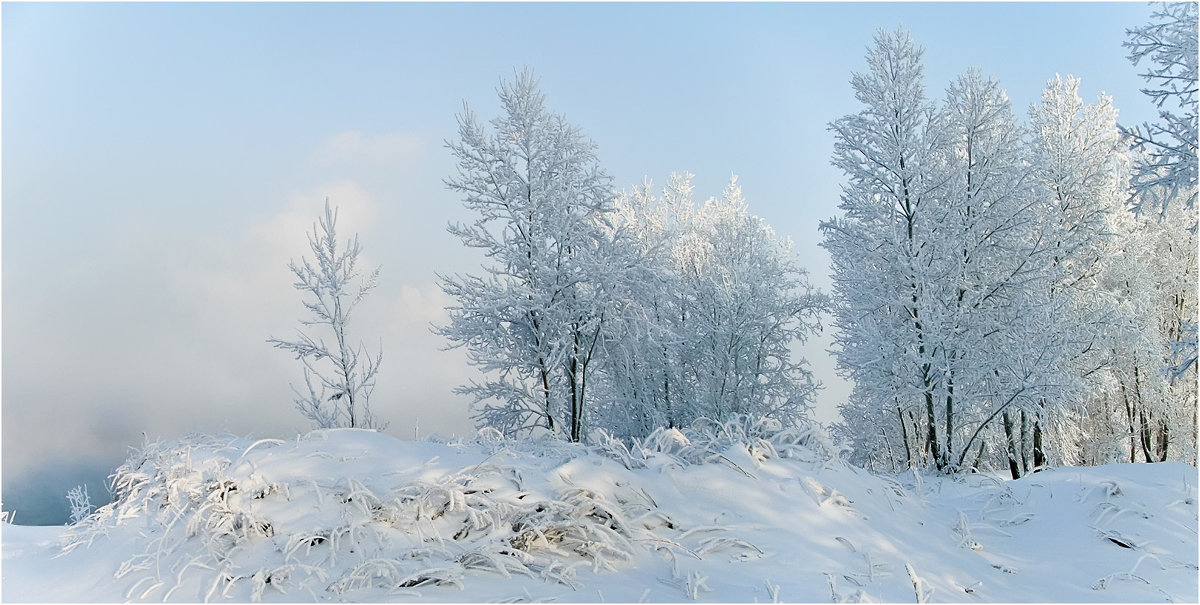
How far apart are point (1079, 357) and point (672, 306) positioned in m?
8.07

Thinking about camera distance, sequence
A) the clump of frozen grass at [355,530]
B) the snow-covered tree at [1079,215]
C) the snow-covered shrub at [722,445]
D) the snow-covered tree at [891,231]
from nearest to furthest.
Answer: the clump of frozen grass at [355,530], the snow-covered shrub at [722,445], the snow-covered tree at [891,231], the snow-covered tree at [1079,215]

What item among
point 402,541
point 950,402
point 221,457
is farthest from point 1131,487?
point 221,457

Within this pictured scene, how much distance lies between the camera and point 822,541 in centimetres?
487

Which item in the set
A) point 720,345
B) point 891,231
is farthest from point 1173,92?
point 720,345

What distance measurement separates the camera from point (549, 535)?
4430 millimetres

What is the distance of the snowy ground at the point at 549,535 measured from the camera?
4.04 meters

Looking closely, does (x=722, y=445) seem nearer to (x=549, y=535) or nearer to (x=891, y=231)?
(x=549, y=535)

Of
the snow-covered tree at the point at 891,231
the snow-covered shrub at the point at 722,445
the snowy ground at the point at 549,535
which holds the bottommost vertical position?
the snowy ground at the point at 549,535

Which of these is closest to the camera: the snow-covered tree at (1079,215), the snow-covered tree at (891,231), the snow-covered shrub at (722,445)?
the snow-covered shrub at (722,445)

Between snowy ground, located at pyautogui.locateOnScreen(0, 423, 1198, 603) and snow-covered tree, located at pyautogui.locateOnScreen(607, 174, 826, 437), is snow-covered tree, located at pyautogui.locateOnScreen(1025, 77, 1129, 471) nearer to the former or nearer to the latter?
snow-covered tree, located at pyautogui.locateOnScreen(607, 174, 826, 437)

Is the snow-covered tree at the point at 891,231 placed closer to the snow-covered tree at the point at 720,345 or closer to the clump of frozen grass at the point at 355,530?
the snow-covered tree at the point at 720,345

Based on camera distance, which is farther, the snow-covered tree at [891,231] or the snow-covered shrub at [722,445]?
the snow-covered tree at [891,231]

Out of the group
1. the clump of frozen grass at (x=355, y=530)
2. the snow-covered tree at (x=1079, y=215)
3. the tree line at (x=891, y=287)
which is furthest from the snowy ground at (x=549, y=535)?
the snow-covered tree at (x=1079, y=215)

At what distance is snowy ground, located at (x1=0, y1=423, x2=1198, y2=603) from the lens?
4.04 m
